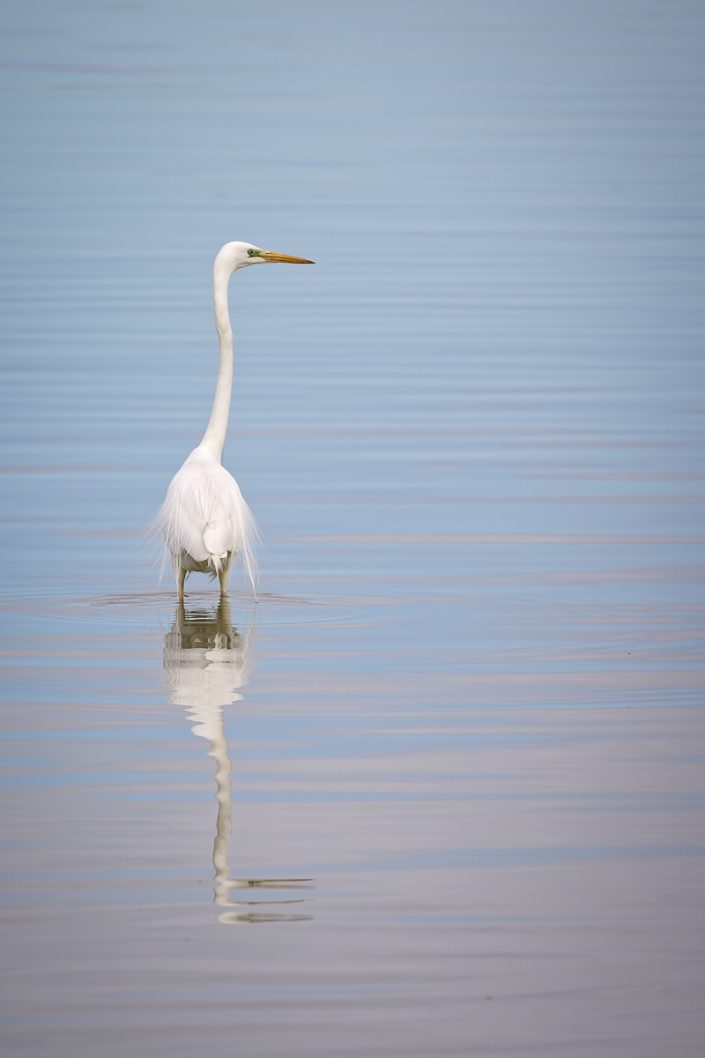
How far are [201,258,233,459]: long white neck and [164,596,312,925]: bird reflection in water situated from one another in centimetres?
101

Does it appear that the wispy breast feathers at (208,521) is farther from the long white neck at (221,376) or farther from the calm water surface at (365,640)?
the long white neck at (221,376)

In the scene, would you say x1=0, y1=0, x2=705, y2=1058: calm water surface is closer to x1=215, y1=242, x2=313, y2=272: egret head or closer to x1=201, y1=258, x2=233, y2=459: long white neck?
x1=201, y1=258, x2=233, y2=459: long white neck

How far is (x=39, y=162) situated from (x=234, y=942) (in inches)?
959

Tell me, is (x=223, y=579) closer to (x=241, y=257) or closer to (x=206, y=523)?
(x=206, y=523)

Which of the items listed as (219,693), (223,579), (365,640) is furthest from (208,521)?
(219,693)

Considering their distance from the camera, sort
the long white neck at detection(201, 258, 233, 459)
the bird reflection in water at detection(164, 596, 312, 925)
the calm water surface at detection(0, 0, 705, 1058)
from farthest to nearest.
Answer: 1. the long white neck at detection(201, 258, 233, 459)
2. the bird reflection in water at detection(164, 596, 312, 925)
3. the calm water surface at detection(0, 0, 705, 1058)

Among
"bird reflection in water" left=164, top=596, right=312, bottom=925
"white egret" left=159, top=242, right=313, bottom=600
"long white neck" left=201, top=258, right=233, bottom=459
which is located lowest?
"bird reflection in water" left=164, top=596, right=312, bottom=925

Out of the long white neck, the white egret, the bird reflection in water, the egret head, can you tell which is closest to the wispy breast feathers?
the white egret

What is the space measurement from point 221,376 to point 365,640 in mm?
2451

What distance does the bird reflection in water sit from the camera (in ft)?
17.1

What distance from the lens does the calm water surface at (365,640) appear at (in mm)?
4820

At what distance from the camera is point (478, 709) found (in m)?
7.16

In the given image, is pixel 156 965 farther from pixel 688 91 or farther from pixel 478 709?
pixel 688 91

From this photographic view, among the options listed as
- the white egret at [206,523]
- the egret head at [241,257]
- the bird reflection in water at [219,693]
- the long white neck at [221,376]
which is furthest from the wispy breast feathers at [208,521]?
the egret head at [241,257]
